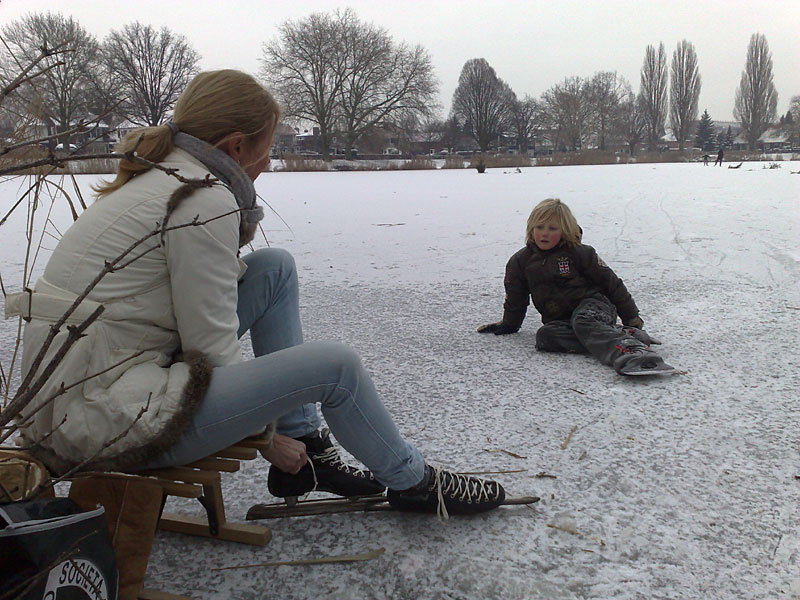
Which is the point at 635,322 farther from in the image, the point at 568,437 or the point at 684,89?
the point at 684,89

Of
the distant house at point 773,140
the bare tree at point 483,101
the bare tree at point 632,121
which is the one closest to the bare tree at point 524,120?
the bare tree at point 483,101

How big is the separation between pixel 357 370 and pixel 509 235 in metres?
6.45

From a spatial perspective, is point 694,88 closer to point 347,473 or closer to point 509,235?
point 509,235

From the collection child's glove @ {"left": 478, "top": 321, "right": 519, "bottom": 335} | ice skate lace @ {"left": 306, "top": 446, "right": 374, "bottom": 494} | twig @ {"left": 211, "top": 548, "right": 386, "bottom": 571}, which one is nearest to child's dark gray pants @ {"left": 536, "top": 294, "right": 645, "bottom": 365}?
child's glove @ {"left": 478, "top": 321, "right": 519, "bottom": 335}

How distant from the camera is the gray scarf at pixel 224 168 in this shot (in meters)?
1.70

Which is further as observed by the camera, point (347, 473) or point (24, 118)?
point (347, 473)

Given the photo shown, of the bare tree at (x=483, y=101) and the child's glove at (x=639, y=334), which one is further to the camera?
the bare tree at (x=483, y=101)

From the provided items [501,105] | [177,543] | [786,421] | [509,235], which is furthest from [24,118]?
[501,105]

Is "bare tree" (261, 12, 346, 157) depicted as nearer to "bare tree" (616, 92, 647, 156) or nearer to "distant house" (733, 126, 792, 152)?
"bare tree" (616, 92, 647, 156)

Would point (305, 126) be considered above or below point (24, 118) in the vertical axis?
above

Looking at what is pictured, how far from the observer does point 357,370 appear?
162 centimetres

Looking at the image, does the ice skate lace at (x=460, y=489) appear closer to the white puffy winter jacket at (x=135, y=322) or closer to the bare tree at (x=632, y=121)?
the white puffy winter jacket at (x=135, y=322)

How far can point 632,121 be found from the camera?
191ft

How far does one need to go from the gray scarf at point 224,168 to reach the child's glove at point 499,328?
7.77 ft
